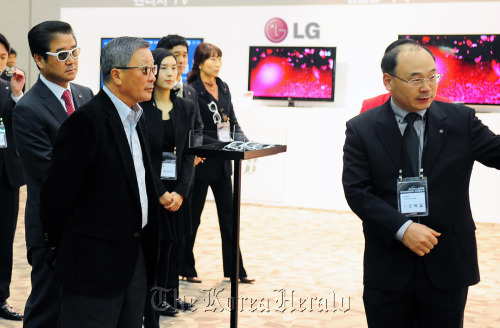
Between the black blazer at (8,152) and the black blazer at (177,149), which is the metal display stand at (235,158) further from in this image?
the black blazer at (8,152)

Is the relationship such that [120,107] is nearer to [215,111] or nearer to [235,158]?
[235,158]

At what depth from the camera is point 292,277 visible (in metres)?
5.24

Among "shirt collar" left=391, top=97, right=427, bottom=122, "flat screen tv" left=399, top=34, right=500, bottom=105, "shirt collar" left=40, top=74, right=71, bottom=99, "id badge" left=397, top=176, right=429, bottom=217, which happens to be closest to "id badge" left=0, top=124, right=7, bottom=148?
"shirt collar" left=40, top=74, right=71, bottom=99

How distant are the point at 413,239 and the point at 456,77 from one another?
5.62 m

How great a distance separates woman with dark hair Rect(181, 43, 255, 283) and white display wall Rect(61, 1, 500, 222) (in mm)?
2755

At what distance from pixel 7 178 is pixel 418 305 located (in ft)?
8.83

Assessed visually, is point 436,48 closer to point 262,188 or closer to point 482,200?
point 482,200

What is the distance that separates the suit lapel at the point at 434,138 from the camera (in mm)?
2451

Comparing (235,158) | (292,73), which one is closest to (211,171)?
(235,158)

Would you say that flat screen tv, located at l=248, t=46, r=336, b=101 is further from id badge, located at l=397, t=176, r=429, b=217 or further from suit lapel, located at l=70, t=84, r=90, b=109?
id badge, located at l=397, t=176, r=429, b=217

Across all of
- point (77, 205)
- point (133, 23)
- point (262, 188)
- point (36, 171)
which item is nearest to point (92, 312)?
point (77, 205)

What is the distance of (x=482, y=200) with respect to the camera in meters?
7.51

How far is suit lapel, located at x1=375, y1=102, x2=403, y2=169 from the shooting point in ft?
8.13

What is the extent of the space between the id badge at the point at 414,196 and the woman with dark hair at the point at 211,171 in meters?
2.49
